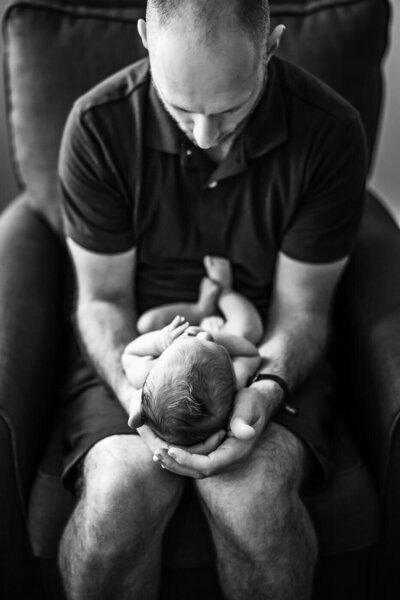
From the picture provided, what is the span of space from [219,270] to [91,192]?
11.7 inches

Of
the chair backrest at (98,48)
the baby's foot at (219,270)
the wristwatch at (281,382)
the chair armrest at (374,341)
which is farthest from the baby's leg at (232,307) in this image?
the chair backrest at (98,48)

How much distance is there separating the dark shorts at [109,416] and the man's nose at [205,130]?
51cm

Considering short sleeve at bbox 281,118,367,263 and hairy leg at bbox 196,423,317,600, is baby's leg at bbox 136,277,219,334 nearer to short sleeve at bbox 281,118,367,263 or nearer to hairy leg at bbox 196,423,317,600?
short sleeve at bbox 281,118,367,263

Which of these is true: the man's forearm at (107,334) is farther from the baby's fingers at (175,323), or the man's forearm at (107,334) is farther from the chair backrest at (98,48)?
the chair backrest at (98,48)

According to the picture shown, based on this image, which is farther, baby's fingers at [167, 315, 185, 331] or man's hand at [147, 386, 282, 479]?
baby's fingers at [167, 315, 185, 331]

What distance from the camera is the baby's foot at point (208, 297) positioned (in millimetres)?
1601

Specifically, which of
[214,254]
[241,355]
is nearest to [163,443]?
[241,355]

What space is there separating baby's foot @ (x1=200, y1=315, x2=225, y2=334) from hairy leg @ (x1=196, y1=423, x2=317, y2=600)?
251 millimetres

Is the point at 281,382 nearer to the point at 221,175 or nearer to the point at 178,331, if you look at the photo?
the point at 178,331

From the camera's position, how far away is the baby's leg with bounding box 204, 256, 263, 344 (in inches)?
61.0

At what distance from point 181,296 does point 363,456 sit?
1.58ft

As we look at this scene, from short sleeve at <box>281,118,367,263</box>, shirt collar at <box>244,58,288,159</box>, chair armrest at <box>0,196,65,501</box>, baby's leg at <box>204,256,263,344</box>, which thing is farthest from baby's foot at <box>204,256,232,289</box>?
chair armrest at <box>0,196,65,501</box>

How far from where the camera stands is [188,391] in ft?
4.02

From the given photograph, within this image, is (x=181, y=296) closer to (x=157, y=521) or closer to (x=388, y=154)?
(x=157, y=521)
